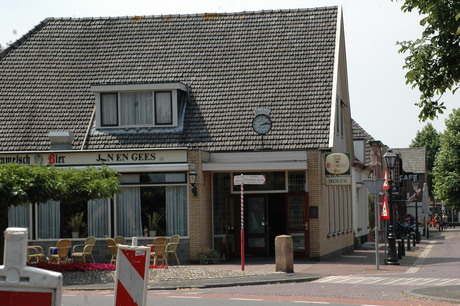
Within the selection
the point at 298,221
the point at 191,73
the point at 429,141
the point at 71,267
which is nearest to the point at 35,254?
the point at 71,267

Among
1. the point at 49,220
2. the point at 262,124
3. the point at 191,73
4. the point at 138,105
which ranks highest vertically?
the point at 191,73

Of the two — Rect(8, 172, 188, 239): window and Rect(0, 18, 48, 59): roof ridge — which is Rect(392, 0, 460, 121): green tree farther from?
Rect(0, 18, 48, 59): roof ridge

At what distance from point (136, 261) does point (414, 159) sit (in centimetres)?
10995

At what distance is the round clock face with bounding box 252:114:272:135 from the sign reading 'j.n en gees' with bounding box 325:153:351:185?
2.29 metres

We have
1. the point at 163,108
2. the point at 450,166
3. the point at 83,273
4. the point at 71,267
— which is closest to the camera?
the point at 83,273

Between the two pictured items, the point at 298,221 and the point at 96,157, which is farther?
the point at 298,221

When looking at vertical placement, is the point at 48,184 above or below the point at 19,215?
above

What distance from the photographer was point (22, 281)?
523 cm

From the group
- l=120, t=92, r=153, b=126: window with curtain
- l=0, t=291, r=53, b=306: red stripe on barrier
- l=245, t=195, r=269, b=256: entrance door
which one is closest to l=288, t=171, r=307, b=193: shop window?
l=245, t=195, r=269, b=256: entrance door

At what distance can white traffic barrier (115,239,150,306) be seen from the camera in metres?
8.28

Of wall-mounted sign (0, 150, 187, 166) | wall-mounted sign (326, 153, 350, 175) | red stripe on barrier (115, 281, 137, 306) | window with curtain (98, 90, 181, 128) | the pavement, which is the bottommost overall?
the pavement

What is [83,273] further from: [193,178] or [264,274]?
[193,178]

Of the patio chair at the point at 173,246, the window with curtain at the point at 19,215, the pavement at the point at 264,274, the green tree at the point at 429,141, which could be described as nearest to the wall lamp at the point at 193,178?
the patio chair at the point at 173,246

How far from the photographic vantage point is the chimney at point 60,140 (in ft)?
102
